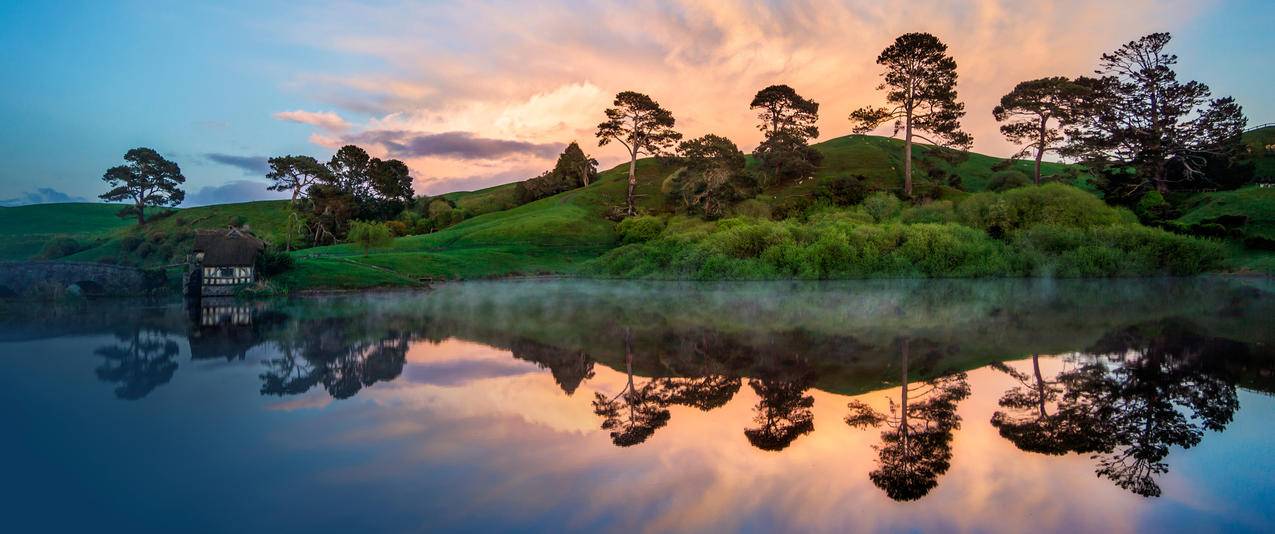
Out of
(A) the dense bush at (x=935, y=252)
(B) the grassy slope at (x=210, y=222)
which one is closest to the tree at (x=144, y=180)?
(B) the grassy slope at (x=210, y=222)

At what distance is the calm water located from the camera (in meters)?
5.66

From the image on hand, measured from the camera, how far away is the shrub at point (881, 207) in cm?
5278

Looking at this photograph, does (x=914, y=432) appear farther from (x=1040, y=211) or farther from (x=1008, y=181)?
(x=1008, y=181)

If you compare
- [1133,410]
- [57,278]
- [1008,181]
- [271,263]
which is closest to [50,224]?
[57,278]

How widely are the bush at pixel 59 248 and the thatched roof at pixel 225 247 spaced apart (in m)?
50.5

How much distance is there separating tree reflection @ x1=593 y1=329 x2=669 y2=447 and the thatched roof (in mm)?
31151

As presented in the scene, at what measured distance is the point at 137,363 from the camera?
1354 centimetres

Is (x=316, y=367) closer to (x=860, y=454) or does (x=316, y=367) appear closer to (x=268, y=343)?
(x=268, y=343)

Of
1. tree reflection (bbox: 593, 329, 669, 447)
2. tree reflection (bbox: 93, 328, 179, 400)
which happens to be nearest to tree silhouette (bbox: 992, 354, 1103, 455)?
tree reflection (bbox: 593, 329, 669, 447)

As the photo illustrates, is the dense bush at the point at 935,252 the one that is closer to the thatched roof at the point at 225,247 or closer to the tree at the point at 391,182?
the thatched roof at the point at 225,247

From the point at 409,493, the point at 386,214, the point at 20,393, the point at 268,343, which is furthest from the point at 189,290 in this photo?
the point at 386,214

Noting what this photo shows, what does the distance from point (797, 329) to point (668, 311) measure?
23.2ft

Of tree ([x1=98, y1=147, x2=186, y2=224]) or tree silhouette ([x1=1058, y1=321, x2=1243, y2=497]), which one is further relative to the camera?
tree ([x1=98, y1=147, x2=186, y2=224])

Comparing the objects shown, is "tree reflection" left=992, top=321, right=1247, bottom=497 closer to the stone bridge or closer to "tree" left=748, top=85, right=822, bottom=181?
the stone bridge
